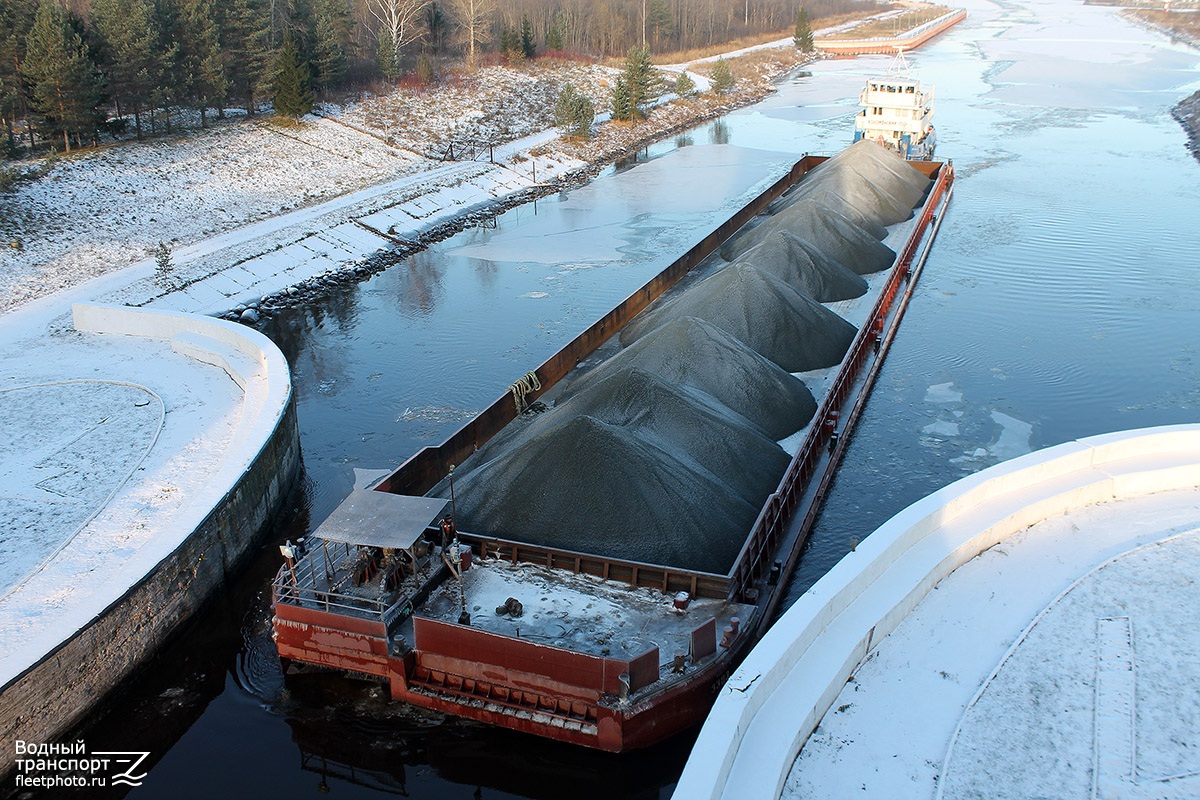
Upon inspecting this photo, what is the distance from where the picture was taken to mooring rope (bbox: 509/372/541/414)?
1705cm

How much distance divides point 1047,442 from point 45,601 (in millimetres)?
16718

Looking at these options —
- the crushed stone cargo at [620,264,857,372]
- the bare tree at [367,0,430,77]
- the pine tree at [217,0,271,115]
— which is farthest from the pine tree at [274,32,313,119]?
the crushed stone cargo at [620,264,857,372]

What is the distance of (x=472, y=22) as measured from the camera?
54781 mm

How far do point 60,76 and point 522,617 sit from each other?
2867 centimetres

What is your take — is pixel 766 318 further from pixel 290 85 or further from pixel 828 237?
pixel 290 85

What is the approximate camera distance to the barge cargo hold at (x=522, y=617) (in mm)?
10625

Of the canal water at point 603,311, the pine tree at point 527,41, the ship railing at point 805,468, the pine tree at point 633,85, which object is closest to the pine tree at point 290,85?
the canal water at point 603,311

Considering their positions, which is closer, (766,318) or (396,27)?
(766,318)

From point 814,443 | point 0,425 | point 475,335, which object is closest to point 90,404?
point 0,425

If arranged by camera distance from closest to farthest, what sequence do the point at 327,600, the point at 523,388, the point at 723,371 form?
the point at 327,600
the point at 723,371
the point at 523,388

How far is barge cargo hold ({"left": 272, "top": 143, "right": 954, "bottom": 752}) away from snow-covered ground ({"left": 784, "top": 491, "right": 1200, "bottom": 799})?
9.38 ft

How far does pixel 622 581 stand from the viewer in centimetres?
1202

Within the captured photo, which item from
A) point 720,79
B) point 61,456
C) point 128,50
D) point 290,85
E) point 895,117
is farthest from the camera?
point 720,79

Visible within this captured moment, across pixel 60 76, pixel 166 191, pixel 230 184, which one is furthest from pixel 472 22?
pixel 60 76
